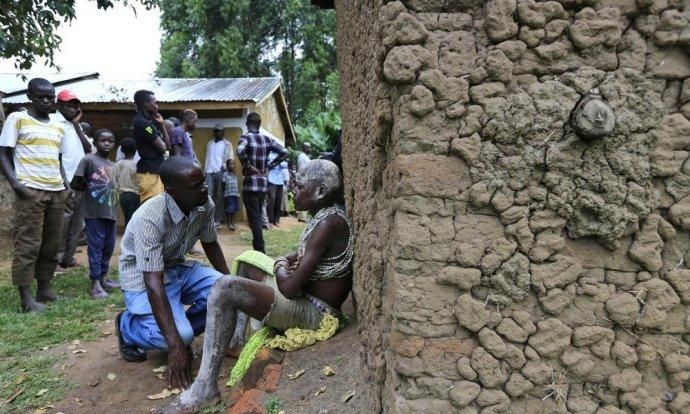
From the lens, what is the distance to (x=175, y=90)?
Result: 11.9 metres

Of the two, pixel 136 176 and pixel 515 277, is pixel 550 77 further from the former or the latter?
pixel 136 176

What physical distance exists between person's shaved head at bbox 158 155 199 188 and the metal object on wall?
2400mm

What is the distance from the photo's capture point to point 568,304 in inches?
71.1

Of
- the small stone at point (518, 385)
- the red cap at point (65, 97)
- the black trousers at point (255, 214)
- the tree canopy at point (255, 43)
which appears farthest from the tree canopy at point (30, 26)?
the tree canopy at point (255, 43)

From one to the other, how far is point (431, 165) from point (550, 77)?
21.4 inches

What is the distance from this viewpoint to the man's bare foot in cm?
277

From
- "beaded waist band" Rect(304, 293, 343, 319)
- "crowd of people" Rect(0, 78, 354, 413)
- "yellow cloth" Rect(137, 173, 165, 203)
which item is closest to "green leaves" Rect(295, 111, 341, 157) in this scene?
"yellow cloth" Rect(137, 173, 165, 203)

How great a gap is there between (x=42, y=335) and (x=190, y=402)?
7.07 feet

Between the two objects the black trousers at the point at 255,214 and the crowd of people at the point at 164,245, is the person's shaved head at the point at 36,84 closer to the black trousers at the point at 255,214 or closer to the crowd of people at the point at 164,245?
the crowd of people at the point at 164,245

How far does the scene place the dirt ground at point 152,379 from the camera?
261 cm

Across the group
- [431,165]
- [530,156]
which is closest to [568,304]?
[530,156]

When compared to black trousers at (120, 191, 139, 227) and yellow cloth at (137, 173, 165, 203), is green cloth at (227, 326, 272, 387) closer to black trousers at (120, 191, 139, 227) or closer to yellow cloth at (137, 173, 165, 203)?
yellow cloth at (137, 173, 165, 203)

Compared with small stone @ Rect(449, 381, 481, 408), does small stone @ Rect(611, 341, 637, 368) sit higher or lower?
higher

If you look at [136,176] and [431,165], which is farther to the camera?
[136,176]
